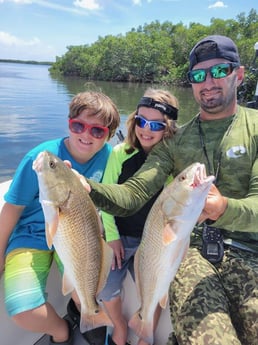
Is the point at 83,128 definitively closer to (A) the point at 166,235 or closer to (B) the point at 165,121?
(B) the point at 165,121

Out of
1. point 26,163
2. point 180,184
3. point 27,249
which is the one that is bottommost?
point 27,249

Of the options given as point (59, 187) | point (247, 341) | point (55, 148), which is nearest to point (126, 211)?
point (59, 187)

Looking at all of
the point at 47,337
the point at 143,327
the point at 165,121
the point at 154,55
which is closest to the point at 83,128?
the point at 165,121

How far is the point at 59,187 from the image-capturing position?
1.82m

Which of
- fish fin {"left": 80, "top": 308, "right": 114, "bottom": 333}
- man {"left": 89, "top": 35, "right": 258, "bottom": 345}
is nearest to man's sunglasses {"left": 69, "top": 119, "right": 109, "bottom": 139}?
man {"left": 89, "top": 35, "right": 258, "bottom": 345}

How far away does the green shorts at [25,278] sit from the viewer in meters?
2.29

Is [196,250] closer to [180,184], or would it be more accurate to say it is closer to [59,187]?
[180,184]

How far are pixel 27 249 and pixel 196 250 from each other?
4.30 feet

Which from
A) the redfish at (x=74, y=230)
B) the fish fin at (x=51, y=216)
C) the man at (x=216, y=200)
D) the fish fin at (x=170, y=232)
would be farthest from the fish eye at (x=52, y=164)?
the fish fin at (x=170, y=232)

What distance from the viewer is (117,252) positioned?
8.88 feet

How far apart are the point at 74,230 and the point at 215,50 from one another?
1737 millimetres

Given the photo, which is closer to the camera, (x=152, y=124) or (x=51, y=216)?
(x=51, y=216)

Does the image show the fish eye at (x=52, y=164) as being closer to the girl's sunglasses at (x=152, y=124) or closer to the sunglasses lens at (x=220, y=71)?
the girl's sunglasses at (x=152, y=124)

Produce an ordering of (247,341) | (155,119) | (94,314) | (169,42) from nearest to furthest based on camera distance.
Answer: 1. (247,341)
2. (94,314)
3. (155,119)
4. (169,42)
